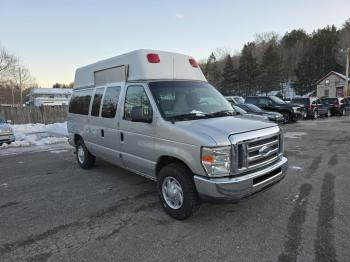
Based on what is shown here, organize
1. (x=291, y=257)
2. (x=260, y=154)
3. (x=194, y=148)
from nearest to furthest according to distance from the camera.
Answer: (x=291, y=257) → (x=194, y=148) → (x=260, y=154)

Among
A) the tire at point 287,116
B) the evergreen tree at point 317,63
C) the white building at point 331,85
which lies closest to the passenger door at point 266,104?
the tire at point 287,116

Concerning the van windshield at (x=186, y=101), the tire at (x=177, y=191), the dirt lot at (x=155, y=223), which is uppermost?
the van windshield at (x=186, y=101)

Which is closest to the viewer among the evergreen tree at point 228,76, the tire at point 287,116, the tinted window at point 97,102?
→ the tinted window at point 97,102

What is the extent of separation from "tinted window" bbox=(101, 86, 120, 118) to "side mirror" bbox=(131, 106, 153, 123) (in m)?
1.09

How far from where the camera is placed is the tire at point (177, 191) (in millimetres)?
3650

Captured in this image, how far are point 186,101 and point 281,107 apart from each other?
1602cm

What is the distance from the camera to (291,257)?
294cm

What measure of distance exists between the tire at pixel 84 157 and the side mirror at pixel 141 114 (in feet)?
10.0

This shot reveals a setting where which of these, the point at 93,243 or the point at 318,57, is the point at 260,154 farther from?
the point at 318,57

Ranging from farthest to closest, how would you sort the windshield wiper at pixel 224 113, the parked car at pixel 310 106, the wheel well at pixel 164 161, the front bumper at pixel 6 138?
the parked car at pixel 310 106
the front bumper at pixel 6 138
the windshield wiper at pixel 224 113
the wheel well at pixel 164 161

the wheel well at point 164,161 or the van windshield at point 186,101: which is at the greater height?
the van windshield at point 186,101

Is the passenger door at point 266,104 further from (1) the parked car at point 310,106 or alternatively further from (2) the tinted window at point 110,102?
(2) the tinted window at point 110,102

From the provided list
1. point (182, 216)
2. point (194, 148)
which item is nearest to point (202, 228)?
point (182, 216)

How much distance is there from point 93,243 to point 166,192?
1.25 metres
